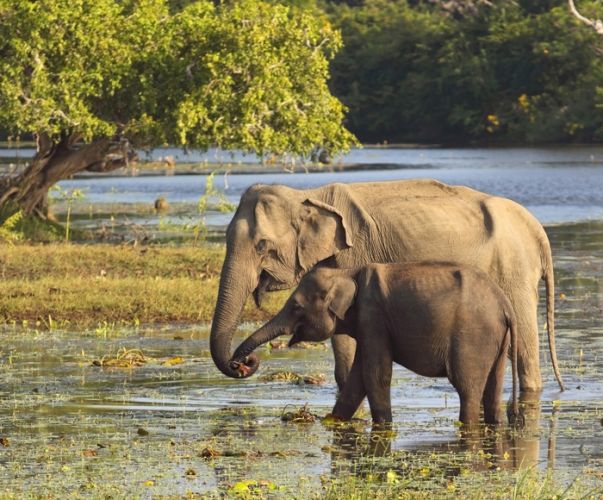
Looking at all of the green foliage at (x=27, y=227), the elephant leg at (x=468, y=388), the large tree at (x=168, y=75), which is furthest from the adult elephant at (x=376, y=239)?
the green foliage at (x=27, y=227)

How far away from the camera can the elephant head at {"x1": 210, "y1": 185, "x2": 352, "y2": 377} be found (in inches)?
509

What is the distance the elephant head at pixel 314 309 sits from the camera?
1193cm

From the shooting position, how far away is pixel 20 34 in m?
25.7

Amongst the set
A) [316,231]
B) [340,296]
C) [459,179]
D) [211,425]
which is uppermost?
[316,231]

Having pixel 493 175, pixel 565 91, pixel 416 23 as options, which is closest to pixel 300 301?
pixel 493 175

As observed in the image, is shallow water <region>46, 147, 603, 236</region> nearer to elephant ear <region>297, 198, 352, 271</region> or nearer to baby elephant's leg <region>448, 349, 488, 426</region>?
elephant ear <region>297, 198, 352, 271</region>

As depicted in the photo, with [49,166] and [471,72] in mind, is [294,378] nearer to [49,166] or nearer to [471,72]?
[49,166]

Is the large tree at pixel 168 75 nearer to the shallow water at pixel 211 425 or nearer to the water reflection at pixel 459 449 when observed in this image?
the shallow water at pixel 211 425

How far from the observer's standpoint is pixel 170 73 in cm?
2639

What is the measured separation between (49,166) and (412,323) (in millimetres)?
17403

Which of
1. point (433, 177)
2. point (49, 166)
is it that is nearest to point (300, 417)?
point (49, 166)

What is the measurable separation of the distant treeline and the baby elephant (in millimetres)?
59236

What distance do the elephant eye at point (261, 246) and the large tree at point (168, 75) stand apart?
12588 mm

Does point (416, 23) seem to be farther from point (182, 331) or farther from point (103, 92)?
point (182, 331)
